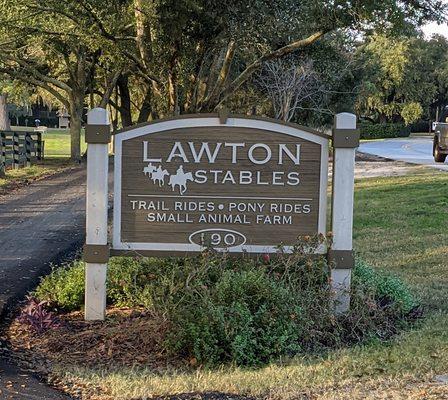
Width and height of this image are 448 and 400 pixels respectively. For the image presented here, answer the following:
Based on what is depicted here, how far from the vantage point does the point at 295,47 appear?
11430 millimetres

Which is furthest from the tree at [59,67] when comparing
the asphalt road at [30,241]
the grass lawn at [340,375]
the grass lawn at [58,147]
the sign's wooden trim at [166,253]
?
the grass lawn at [340,375]

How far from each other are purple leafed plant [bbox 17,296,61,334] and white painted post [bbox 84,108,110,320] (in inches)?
12.1

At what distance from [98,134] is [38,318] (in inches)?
63.4

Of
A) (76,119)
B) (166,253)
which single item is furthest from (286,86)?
(166,253)

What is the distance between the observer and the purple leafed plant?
18.9 ft

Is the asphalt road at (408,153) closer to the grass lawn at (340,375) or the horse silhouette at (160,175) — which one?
the grass lawn at (340,375)

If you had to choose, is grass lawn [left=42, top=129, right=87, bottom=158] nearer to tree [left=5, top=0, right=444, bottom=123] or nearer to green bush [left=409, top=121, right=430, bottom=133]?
tree [left=5, top=0, right=444, bottom=123]

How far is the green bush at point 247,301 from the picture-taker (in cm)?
509

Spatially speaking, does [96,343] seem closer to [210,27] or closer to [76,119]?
[210,27]

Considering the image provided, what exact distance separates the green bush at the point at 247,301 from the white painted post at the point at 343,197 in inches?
4.7

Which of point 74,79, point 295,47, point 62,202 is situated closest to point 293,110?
point 74,79

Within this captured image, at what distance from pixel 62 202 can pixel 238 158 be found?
34.9ft

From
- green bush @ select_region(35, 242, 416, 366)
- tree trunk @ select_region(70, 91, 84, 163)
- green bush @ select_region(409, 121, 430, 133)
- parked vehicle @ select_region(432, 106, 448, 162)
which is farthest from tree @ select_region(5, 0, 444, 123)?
green bush @ select_region(409, 121, 430, 133)

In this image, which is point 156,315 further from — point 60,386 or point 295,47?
point 295,47
